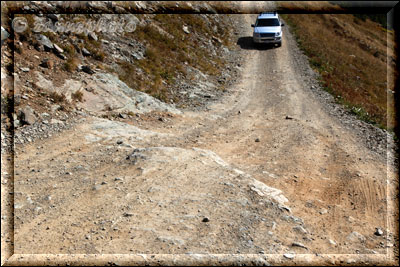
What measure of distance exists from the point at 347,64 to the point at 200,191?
23.7 m

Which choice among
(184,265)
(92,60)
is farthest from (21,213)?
(92,60)

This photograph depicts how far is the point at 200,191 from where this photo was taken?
29.0 feet

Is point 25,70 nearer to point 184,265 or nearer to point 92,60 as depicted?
point 92,60

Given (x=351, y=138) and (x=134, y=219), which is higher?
(x=134, y=219)

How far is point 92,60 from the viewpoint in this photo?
15.8 m

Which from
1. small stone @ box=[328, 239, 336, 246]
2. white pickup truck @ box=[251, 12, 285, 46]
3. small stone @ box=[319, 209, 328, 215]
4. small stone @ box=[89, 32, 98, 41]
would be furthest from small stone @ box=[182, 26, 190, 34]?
small stone @ box=[328, 239, 336, 246]

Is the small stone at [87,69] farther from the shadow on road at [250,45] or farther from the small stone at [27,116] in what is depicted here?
the shadow on road at [250,45]

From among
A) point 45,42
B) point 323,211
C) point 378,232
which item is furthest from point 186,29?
point 378,232

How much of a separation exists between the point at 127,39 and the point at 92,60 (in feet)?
12.4

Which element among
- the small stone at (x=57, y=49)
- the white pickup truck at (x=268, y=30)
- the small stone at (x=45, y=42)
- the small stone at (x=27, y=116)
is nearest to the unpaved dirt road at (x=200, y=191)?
the small stone at (x=27, y=116)

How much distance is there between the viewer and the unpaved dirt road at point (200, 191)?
7.16 metres

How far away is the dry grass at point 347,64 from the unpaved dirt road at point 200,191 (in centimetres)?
477

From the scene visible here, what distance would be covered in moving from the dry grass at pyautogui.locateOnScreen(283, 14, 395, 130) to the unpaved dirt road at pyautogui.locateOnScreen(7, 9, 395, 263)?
4770mm

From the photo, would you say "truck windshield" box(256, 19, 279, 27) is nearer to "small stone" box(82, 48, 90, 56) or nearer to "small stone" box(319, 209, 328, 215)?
"small stone" box(82, 48, 90, 56)
